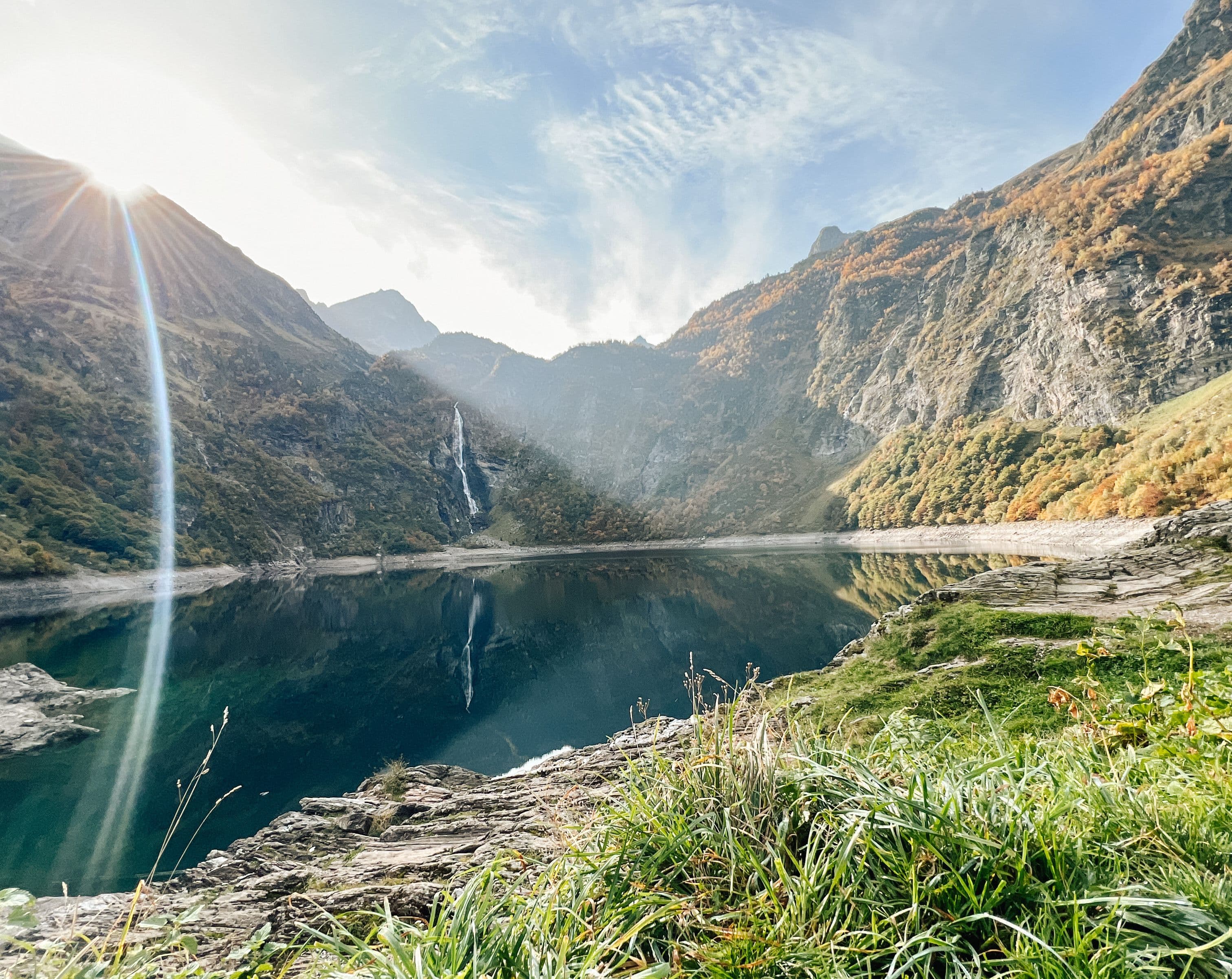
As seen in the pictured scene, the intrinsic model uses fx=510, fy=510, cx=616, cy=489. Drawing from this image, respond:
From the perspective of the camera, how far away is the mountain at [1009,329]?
7425cm

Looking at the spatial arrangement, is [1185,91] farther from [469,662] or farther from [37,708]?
[37,708]

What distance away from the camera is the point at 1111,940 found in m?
1.66

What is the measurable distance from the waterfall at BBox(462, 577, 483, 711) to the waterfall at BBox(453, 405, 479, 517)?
109993 millimetres

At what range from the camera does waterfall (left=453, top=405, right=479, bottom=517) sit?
522 feet

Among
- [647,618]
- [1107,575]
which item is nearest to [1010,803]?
[1107,575]

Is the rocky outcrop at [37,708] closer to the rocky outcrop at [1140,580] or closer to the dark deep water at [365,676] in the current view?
the dark deep water at [365,676]

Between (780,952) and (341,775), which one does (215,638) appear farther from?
(780,952)

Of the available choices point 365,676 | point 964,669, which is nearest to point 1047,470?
point 964,669

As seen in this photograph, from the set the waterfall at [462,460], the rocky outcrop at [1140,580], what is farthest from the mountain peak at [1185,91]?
the waterfall at [462,460]

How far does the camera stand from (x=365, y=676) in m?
28.1

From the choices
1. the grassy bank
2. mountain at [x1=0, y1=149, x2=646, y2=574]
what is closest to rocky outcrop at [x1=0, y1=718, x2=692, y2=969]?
the grassy bank

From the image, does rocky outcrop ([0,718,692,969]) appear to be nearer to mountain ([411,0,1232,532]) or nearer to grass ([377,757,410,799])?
grass ([377,757,410,799])

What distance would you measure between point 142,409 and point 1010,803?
4999 inches

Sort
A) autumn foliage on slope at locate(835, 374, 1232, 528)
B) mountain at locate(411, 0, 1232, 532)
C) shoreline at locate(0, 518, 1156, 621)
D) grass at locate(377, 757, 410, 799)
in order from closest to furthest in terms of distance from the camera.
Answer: grass at locate(377, 757, 410, 799) → autumn foliage on slope at locate(835, 374, 1232, 528) → shoreline at locate(0, 518, 1156, 621) → mountain at locate(411, 0, 1232, 532)
